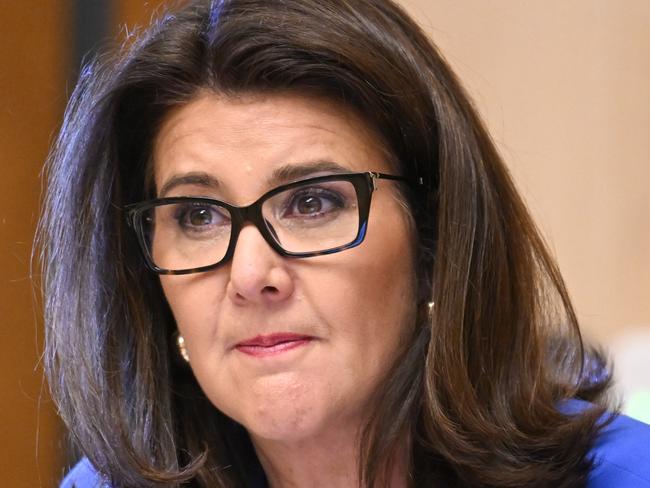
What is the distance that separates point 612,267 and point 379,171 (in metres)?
1.93

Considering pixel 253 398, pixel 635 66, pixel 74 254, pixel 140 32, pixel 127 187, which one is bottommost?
pixel 253 398

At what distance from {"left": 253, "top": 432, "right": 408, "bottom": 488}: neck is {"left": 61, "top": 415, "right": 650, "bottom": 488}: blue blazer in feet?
1.05

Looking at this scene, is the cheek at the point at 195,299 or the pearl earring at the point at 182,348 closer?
the cheek at the point at 195,299

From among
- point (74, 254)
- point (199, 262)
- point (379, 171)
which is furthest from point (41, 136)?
point (379, 171)

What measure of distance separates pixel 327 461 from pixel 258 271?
40 centimetres

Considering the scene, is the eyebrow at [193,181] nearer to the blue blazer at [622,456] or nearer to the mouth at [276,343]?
the mouth at [276,343]

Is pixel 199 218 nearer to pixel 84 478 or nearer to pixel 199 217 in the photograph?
pixel 199 217

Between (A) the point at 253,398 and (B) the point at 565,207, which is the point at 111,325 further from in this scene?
(B) the point at 565,207

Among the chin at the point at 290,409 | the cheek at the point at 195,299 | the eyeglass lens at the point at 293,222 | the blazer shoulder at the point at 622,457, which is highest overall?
the eyeglass lens at the point at 293,222

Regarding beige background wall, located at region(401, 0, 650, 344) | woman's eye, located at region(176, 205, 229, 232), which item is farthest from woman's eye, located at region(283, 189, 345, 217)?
beige background wall, located at region(401, 0, 650, 344)

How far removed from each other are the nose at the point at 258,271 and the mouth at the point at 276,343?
2.4 inches

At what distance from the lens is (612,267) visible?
3.38 m

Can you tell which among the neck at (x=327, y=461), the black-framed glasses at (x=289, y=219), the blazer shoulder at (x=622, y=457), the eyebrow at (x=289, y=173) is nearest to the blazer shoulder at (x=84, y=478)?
the neck at (x=327, y=461)

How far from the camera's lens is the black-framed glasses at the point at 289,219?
1.58 metres
